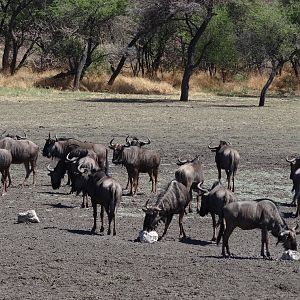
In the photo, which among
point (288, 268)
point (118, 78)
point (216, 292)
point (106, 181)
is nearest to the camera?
point (216, 292)

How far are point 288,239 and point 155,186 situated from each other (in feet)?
22.7

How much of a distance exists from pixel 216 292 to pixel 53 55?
5302cm

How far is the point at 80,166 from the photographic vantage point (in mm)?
17406

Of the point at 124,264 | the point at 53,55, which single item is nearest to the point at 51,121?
the point at 124,264

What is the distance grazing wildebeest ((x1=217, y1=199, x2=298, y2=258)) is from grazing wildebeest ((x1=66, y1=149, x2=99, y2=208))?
13.9 feet

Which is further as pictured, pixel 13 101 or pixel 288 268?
pixel 13 101

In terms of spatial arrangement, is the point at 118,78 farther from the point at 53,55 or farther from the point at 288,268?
the point at 288,268

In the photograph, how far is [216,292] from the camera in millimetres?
10844

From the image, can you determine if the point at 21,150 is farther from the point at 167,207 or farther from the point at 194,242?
the point at 194,242

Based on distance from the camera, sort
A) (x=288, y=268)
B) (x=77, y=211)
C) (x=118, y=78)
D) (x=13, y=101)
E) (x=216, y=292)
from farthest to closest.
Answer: (x=118, y=78) < (x=13, y=101) < (x=77, y=211) < (x=288, y=268) < (x=216, y=292)

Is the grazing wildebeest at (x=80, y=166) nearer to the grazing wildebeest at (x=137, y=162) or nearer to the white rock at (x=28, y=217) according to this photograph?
the grazing wildebeest at (x=137, y=162)

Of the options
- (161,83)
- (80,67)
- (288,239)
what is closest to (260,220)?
(288,239)

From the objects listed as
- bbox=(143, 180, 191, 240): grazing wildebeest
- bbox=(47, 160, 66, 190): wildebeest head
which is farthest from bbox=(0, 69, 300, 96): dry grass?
bbox=(143, 180, 191, 240): grazing wildebeest

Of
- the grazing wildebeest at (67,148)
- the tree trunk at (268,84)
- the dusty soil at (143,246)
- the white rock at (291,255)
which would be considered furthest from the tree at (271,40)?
the white rock at (291,255)
